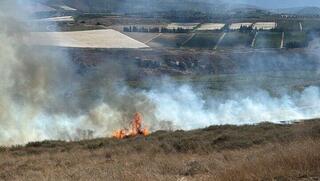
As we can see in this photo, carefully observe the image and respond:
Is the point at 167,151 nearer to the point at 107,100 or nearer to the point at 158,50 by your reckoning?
the point at 107,100

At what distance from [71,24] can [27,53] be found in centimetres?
5603

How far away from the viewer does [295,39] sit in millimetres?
81938

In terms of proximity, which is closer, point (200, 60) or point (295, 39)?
point (200, 60)

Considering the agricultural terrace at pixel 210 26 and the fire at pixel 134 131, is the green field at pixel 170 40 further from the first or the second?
the fire at pixel 134 131

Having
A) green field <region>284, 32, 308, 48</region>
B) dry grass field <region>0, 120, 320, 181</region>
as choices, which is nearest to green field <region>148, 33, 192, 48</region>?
green field <region>284, 32, 308, 48</region>

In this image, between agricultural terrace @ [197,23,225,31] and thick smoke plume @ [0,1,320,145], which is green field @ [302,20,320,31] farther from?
thick smoke plume @ [0,1,320,145]

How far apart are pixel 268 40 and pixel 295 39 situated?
6.59m

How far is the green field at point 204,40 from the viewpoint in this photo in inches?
3499

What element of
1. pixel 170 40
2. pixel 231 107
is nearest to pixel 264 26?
pixel 170 40

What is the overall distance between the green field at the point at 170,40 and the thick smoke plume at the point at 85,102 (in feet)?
97.3

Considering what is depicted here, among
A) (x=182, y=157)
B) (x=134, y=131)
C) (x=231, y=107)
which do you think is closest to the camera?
(x=182, y=157)

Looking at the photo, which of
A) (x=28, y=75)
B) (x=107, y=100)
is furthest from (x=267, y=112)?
(x=28, y=75)

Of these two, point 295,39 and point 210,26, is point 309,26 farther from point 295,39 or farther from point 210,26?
point 210,26

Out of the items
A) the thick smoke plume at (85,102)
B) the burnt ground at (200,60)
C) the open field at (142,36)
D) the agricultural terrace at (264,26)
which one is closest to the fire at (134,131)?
the thick smoke plume at (85,102)
